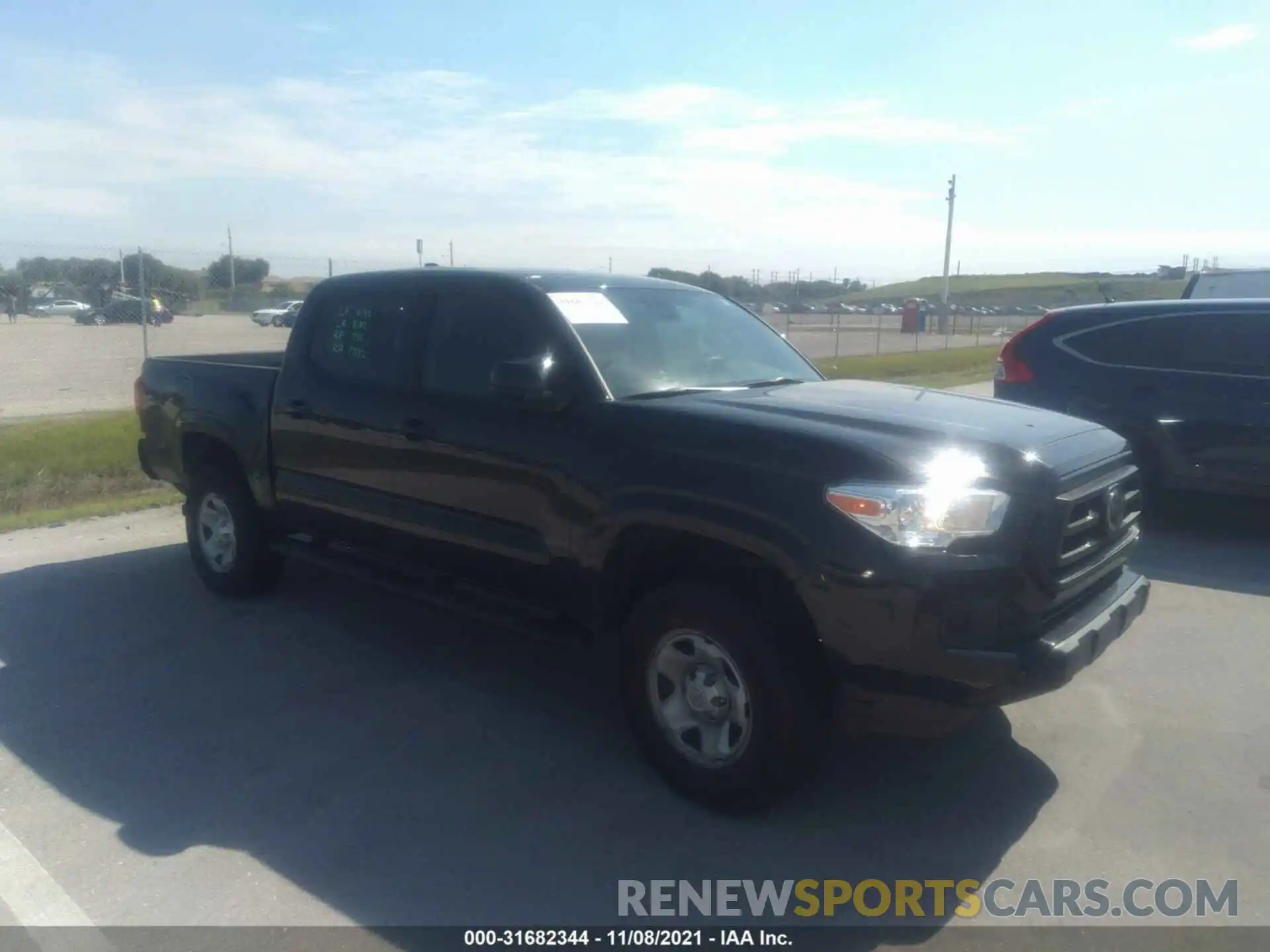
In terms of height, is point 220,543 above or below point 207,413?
below

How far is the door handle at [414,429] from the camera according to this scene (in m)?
5.27

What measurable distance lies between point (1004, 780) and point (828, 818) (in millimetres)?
783

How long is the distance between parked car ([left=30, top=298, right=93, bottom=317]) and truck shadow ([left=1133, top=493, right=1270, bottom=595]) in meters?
21.9

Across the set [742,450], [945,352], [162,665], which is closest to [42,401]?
[162,665]

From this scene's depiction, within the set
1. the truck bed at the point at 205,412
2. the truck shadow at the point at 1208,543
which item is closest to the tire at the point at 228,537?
the truck bed at the point at 205,412

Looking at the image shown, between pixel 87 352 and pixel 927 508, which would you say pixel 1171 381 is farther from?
pixel 87 352

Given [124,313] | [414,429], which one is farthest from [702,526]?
[124,313]

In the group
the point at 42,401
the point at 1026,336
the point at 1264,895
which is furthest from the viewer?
the point at 42,401

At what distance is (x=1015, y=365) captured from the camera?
354 inches

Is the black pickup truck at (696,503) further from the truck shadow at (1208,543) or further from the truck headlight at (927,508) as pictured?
the truck shadow at (1208,543)

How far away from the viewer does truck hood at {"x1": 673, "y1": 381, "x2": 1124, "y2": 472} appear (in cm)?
396

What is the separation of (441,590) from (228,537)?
2153 millimetres

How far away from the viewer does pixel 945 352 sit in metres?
30.6

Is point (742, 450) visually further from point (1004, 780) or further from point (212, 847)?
point (212, 847)
